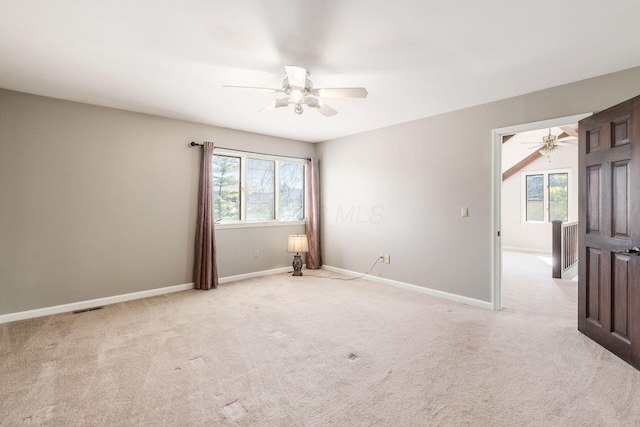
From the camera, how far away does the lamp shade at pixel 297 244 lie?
521 centimetres

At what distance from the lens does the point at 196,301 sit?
386 centimetres

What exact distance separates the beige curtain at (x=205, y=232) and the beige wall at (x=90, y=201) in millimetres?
139

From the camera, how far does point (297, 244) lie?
205 inches

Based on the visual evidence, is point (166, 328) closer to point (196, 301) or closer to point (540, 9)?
point (196, 301)

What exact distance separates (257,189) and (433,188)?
289 cm

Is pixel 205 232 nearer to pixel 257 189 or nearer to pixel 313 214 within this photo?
pixel 257 189

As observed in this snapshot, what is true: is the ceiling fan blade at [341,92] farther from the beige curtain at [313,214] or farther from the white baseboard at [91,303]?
the white baseboard at [91,303]

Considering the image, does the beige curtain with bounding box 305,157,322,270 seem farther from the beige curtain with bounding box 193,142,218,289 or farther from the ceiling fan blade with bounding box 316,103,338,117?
the ceiling fan blade with bounding box 316,103,338,117

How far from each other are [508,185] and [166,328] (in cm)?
890

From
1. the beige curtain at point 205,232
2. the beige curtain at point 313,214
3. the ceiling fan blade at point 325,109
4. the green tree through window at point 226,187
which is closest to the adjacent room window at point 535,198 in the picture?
the beige curtain at point 313,214

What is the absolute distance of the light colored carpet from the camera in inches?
69.6

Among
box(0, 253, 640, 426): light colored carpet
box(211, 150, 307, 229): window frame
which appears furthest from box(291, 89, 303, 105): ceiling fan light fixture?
box(211, 150, 307, 229): window frame

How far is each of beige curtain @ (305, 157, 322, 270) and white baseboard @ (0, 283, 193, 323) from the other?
2205mm

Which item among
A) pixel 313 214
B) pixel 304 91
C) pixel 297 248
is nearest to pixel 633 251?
pixel 304 91
